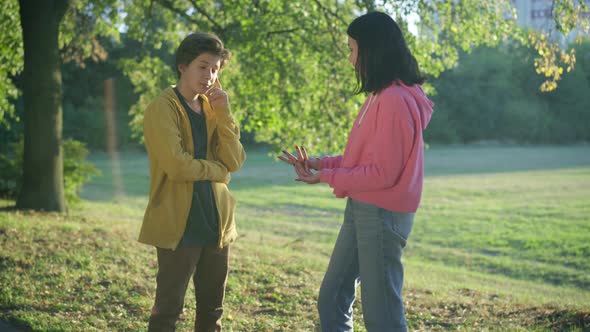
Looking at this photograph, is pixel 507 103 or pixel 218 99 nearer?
pixel 218 99

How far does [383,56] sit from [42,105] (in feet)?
29.7

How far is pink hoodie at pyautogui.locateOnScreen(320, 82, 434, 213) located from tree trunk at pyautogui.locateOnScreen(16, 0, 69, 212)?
8.85 meters

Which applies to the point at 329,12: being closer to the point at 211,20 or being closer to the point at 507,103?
the point at 211,20

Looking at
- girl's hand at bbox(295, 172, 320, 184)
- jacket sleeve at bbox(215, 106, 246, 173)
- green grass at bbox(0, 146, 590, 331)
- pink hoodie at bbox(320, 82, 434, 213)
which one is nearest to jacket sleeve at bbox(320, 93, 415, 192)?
pink hoodie at bbox(320, 82, 434, 213)

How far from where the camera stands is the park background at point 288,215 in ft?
18.4

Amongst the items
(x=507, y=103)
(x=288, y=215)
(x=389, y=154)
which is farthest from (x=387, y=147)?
(x=507, y=103)

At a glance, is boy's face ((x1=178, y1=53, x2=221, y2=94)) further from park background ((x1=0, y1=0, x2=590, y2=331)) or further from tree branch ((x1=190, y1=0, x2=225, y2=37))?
tree branch ((x1=190, y1=0, x2=225, y2=37))

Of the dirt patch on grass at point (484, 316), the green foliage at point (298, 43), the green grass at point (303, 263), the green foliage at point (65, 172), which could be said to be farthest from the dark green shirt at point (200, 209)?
the green foliage at point (65, 172)

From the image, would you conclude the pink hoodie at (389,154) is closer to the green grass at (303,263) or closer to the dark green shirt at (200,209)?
the dark green shirt at (200,209)

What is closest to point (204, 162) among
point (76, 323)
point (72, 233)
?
point (76, 323)

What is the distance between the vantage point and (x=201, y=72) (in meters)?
3.39

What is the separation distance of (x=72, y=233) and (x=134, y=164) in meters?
28.1

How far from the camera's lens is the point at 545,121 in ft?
187

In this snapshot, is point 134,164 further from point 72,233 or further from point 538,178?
point 72,233
